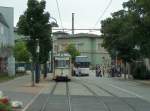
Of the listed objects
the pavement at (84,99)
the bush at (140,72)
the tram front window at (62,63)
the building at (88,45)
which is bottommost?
the pavement at (84,99)

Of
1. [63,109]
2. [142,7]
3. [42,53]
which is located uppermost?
[142,7]

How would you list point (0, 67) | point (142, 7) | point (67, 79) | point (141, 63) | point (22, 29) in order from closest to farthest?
point (22, 29), point (142, 7), point (67, 79), point (141, 63), point (0, 67)

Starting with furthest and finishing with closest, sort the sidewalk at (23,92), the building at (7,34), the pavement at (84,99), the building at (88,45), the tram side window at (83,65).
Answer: the building at (88,45) < the tram side window at (83,65) < the building at (7,34) < the sidewalk at (23,92) < the pavement at (84,99)

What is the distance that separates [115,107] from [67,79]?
3616 cm

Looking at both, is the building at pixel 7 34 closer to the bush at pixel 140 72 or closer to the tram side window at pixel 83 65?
the tram side window at pixel 83 65

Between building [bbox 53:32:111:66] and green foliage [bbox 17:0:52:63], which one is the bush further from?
building [bbox 53:32:111:66]

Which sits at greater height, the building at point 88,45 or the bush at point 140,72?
the building at point 88,45

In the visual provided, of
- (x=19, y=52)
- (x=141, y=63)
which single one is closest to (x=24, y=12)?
(x=141, y=63)

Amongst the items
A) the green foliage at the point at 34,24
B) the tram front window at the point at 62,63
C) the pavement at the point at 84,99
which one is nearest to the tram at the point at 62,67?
the tram front window at the point at 62,63

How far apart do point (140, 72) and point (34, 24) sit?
73.6ft

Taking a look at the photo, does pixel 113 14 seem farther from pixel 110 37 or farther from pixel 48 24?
pixel 48 24

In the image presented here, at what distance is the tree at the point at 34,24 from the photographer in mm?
46906

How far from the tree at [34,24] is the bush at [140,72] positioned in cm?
1916

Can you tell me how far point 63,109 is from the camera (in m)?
22.1
